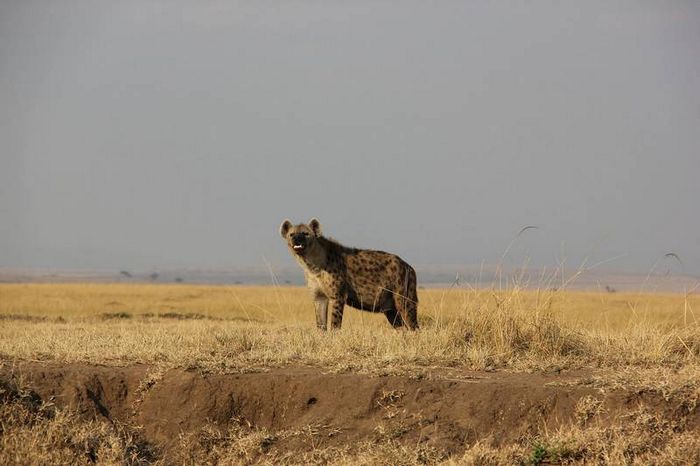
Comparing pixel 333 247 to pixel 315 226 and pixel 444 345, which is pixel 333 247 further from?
pixel 444 345

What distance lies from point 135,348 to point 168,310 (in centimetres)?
1677

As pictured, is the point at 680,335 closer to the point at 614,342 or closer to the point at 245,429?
the point at 614,342

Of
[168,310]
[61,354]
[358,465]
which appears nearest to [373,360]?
[358,465]

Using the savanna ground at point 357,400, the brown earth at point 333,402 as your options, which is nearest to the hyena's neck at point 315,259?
the savanna ground at point 357,400

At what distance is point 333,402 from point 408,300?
4904 mm

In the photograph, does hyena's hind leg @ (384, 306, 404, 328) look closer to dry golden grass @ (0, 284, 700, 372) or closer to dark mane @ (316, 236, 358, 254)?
dark mane @ (316, 236, 358, 254)

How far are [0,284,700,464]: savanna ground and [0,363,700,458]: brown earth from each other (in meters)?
0.01

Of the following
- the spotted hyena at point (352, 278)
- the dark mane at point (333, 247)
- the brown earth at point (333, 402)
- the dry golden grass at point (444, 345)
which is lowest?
the brown earth at point (333, 402)

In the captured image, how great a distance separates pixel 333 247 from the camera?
539 inches

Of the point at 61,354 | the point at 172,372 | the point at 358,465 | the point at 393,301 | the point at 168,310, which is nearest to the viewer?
the point at 358,465

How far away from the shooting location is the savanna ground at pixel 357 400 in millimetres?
7738

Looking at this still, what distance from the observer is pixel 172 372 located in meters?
9.05

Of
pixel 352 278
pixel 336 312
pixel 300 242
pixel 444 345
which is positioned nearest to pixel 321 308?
pixel 336 312

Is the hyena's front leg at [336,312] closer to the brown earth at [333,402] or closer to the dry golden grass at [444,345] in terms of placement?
the dry golden grass at [444,345]
